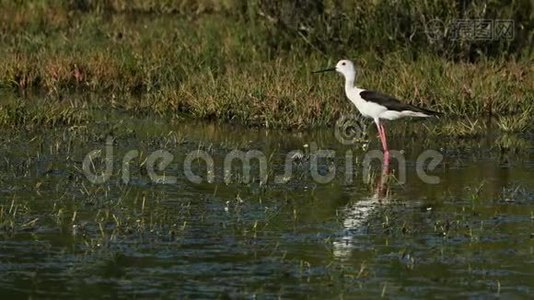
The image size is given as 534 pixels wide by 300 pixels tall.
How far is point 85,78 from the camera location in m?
17.6

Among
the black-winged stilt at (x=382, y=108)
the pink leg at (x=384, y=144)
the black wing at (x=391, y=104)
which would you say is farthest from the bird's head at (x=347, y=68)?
the pink leg at (x=384, y=144)

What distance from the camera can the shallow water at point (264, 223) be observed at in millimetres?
8648

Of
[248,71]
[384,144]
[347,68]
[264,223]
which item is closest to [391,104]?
[384,144]

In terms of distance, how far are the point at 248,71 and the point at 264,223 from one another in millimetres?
7144

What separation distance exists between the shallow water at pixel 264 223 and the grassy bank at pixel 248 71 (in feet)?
3.67

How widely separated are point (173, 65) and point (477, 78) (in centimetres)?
391

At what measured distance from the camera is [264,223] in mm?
10406

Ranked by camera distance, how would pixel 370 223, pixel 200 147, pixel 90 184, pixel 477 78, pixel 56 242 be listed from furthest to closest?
pixel 477 78, pixel 200 147, pixel 90 184, pixel 370 223, pixel 56 242

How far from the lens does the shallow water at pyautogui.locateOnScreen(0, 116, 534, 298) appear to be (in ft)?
28.4

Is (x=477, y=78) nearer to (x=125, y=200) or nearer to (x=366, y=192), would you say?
(x=366, y=192)

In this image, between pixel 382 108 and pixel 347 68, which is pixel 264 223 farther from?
pixel 347 68

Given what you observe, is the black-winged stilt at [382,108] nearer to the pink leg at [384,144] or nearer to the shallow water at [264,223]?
the pink leg at [384,144]

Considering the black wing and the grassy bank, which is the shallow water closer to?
the black wing

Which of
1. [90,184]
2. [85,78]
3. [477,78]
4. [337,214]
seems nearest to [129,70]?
[85,78]
